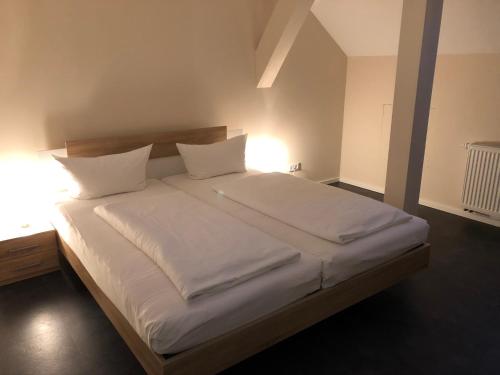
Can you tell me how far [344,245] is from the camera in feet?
7.15

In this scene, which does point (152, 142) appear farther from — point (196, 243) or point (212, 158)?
point (196, 243)

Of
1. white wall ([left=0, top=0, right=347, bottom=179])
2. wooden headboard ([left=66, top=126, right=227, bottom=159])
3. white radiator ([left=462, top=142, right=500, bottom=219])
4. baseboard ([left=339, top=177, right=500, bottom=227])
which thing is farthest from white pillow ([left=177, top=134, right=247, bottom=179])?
white radiator ([left=462, top=142, right=500, bottom=219])

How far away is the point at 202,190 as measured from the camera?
316 cm

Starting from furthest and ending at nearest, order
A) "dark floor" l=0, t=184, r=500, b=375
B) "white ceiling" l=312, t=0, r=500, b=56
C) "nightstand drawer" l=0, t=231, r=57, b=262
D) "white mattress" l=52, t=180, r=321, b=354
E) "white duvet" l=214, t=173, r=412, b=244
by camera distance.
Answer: "white ceiling" l=312, t=0, r=500, b=56 < "nightstand drawer" l=0, t=231, r=57, b=262 < "white duvet" l=214, t=173, r=412, b=244 < "dark floor" l=0, t=184, r=500, b=375 < "white mattress" l=52, t=180, r=321, b=354

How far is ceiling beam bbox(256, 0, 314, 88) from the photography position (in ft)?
11.4

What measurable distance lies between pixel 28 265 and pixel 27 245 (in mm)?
151

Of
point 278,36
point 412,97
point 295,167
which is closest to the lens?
point 412,97

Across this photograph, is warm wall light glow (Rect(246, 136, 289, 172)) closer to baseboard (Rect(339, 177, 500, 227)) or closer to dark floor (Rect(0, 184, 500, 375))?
baseboard (Rect(339, 177, 500, 227))

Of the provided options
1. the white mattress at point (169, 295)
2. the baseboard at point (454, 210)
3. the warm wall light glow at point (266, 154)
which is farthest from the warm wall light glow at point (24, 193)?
the baseboard at point (454, 210)

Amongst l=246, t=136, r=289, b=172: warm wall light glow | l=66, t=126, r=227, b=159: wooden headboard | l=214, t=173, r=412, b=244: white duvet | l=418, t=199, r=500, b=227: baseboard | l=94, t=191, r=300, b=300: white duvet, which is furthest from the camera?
l=246, t=136, r=289, b=172: warm wall light glow

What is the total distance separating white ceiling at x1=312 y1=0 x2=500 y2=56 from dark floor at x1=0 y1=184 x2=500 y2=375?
1.91 metres

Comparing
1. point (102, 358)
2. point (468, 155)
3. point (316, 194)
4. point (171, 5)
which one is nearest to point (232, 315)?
point (102, 358)

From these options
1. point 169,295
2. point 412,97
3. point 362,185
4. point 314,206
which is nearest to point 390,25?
point 412,97

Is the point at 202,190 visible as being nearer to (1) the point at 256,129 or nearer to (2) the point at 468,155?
(1) the point at 256,129
